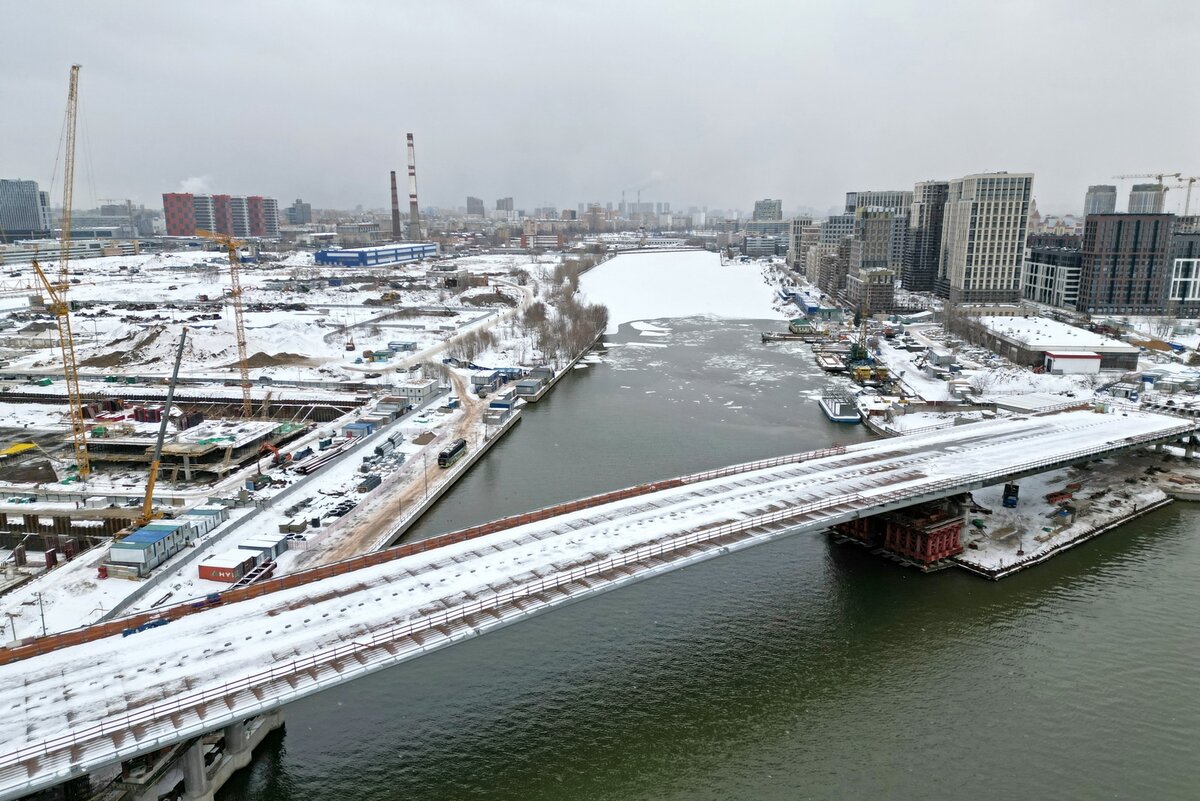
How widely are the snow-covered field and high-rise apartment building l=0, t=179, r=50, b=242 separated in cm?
7778

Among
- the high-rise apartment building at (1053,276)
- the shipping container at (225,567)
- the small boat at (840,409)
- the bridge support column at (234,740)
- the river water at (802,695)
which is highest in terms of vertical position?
the high-rise apartment building at (1053,276)

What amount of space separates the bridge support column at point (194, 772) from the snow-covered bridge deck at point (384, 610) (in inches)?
32.5

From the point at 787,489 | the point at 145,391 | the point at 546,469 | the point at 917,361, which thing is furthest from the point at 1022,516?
the point at 145,391

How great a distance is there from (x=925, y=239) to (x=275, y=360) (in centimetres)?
5181

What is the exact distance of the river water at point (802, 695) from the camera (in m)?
10.1

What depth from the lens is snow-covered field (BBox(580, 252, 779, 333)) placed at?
190ft

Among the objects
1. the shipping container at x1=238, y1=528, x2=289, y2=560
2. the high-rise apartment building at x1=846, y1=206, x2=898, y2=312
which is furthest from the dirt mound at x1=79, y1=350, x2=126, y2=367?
the high-rise apartment building at x1=846, y1=206, x2=898, y2=312

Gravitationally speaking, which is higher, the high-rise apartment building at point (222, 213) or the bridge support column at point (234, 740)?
the high-rise apartment building at point (222, 213)

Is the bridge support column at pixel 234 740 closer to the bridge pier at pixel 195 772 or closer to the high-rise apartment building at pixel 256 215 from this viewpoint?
the bridge pier at pixel 195 772

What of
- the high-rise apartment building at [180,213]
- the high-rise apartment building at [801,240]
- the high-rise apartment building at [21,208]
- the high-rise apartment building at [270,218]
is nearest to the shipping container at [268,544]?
the high-rise apartment building at [801,240]

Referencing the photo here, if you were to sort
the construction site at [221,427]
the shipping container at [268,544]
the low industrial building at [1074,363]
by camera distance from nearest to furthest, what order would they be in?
the construction site at [221,427]
the shipping container at [268,544]
the low industrial building at [1074,363]

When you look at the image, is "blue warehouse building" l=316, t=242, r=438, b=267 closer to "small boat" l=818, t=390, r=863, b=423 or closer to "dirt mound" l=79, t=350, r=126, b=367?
"dirt mound" l=79, t=350, r=126, b=367

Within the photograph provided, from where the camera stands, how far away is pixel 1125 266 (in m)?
46.0

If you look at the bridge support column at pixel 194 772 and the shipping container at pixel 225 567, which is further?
the shipping container at pixel 225 567
